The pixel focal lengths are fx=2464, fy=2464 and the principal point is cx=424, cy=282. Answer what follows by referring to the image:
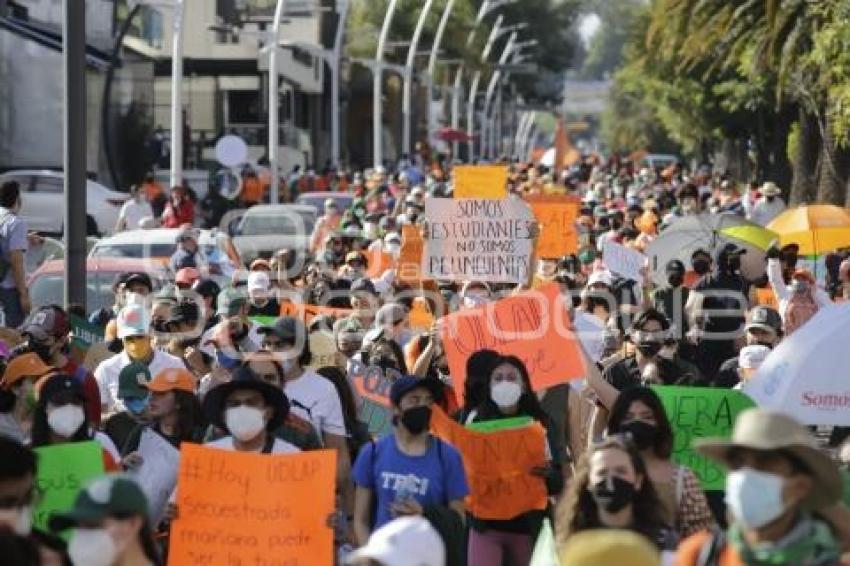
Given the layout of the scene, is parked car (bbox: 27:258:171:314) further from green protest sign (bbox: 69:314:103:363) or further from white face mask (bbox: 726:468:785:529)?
white face mask (bbox: 726:468:785:529)

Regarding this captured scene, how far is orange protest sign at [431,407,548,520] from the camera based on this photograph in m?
9.70

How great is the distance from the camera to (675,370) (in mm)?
11320

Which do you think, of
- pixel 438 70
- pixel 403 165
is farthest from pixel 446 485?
pixel 438 70

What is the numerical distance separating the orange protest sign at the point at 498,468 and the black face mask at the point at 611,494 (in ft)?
8.67

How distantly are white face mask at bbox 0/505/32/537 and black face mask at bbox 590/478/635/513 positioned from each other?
1.60 m

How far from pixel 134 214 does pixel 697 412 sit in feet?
70.5

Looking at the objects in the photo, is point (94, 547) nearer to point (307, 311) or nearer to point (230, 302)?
point (230, 302)

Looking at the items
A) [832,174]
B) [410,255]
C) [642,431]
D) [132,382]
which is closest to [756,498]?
[642,431]

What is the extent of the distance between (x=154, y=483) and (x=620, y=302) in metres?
7.78

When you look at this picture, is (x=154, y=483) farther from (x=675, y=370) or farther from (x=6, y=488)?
(x=675, y=370)

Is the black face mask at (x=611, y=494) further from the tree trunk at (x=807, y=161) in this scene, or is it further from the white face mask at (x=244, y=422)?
the tree trunk at (x=807, y=161)

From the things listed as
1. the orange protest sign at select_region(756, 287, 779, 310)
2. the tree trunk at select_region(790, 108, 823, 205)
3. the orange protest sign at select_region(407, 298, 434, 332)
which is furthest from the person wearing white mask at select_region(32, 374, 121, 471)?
the tree trunk at select_region(790, 108, 823, 205)

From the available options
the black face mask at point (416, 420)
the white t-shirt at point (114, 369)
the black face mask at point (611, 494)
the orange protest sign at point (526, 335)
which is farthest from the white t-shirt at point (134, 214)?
the black face mask at point (611, 494)

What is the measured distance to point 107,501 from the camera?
20.4 ft
